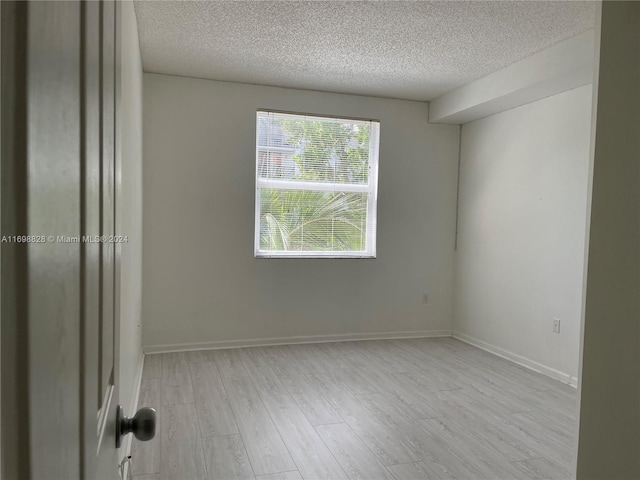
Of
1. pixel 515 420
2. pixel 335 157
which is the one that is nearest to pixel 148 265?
pixel 335 157

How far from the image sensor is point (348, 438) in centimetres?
265

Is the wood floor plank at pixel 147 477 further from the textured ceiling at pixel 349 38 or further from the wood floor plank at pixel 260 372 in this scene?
the textured ceiling at pixel 349 38

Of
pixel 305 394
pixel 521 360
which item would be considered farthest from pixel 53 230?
pixel 521 360

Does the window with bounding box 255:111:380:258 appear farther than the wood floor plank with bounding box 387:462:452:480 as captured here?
Yes

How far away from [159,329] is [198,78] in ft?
7.98

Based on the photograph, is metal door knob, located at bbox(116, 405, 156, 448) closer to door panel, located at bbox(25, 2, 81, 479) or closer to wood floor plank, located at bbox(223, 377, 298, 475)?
door panel, located at bbox(25, 2, 81, 479)

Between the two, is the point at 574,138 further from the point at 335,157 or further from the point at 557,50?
the point at 335,157

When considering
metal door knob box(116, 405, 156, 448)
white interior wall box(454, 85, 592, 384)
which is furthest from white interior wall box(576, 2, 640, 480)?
white interior wall box(454, 85, 592, 384)

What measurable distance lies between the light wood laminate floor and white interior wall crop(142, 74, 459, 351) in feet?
1.47

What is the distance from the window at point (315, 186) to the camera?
470cm

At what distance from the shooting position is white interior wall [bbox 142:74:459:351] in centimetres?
437

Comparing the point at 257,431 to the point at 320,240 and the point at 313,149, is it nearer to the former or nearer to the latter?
the point at 320,240

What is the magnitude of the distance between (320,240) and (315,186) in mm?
576

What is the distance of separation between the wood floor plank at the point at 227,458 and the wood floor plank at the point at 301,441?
0.26 m
